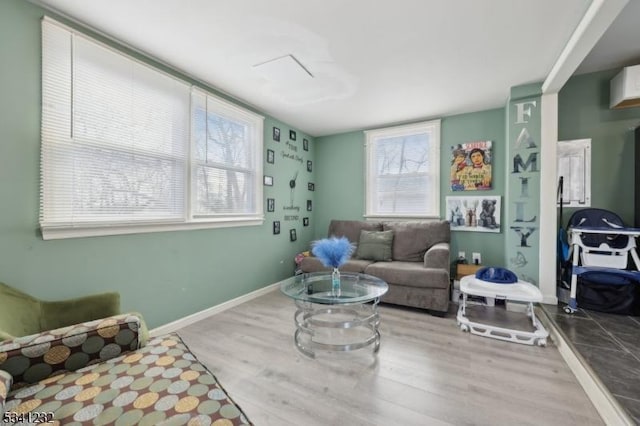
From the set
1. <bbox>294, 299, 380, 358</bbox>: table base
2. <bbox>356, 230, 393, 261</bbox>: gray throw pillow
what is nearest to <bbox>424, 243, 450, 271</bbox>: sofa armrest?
<bbox>356, 230, 393, 261</bbox>: gray throw pillow

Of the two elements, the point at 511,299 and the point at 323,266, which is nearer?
the point at 511,299

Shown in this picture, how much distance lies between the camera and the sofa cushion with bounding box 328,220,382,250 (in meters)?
3.80

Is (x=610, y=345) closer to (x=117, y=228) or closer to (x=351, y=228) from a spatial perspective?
(x=351, y=228)

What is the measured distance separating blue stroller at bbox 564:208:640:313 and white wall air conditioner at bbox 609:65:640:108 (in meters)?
1.23

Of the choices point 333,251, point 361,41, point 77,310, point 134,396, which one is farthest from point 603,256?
point 77,310

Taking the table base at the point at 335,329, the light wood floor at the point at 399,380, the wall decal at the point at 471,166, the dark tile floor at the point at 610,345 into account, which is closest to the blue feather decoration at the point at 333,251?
the table base at the point at 335,329

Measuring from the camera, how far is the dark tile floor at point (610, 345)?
1.41 metres

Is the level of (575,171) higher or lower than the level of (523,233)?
higher

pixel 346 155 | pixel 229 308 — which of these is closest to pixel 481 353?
pixel 229 308

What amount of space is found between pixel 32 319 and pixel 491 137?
454 cm

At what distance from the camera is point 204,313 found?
2.70 metres

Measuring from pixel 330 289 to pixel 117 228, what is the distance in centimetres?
178

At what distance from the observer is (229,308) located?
2953mm

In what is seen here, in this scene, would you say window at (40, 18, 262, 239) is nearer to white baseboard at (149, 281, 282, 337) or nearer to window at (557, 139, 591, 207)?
white baseboard at (149, 281, 282, 337)
